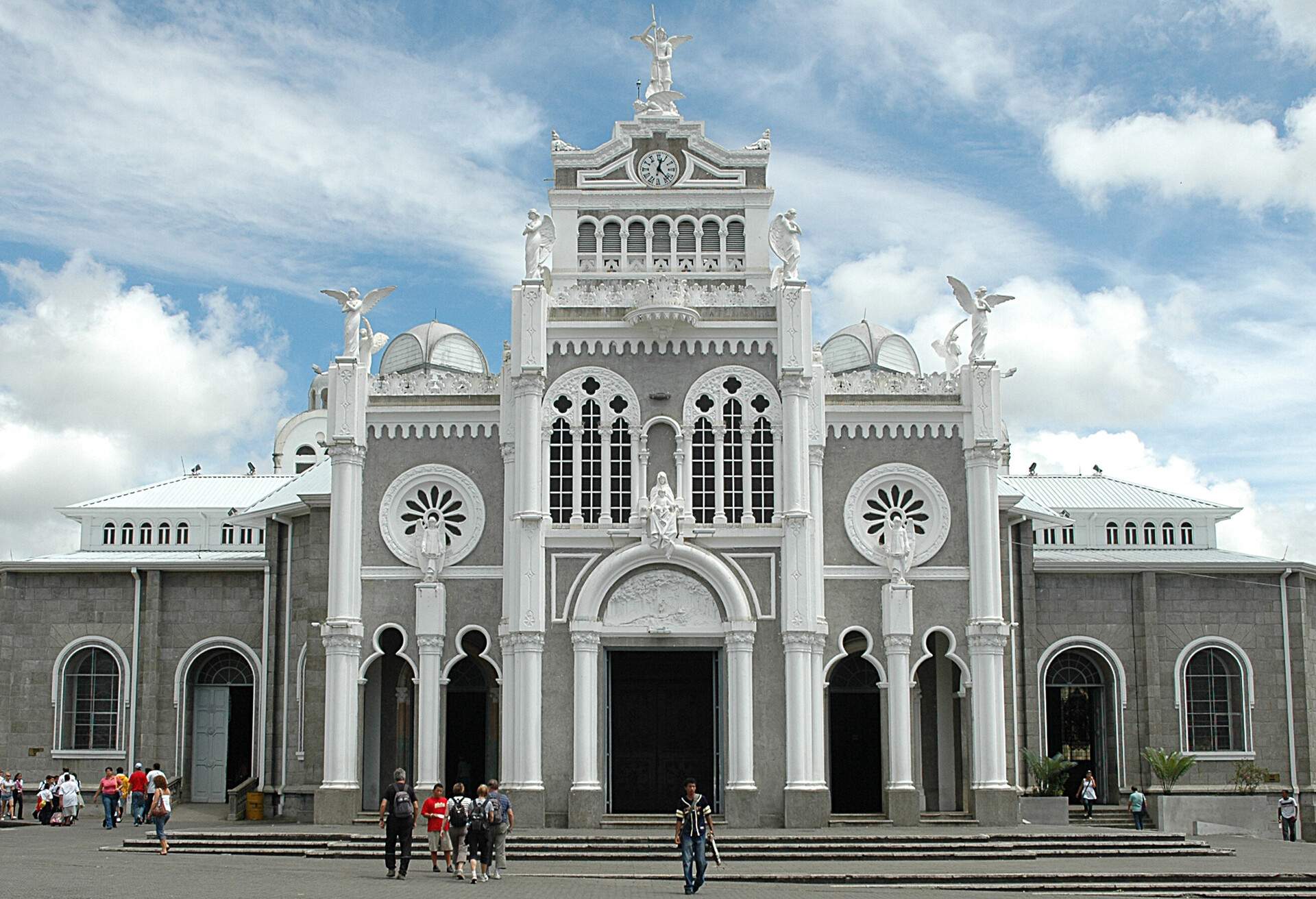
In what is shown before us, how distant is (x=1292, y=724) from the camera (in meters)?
43.2

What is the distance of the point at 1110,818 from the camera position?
41812mm

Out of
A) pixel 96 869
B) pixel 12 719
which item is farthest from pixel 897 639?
pixel 12 719

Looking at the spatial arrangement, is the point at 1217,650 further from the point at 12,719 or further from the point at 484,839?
the point at 12,719

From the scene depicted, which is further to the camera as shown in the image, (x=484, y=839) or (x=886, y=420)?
(x=886, y=420)

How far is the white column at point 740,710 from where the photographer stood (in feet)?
116

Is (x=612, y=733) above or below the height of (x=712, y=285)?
below

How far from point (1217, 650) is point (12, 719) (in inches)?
1336

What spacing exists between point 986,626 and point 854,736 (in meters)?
5.73

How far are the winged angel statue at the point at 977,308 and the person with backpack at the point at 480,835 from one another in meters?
17.6

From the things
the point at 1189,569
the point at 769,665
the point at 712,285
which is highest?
the point at 712,285

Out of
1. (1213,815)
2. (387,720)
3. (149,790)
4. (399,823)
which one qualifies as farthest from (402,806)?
(1213,815)

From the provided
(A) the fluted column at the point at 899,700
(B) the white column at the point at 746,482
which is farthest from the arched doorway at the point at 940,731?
(B) the white column at the point at 746,482

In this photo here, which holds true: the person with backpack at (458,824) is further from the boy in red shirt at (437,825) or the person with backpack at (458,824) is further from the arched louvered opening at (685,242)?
the arched louvered opening at (685,242)

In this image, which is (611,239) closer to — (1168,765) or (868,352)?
(868,352)
